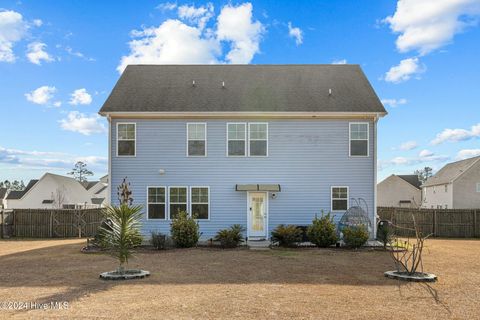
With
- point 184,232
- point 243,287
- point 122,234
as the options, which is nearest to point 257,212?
point 184,232

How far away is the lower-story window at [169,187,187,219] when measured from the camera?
18.8m

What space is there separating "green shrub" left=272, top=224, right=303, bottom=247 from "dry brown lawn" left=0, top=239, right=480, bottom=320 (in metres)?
1.89

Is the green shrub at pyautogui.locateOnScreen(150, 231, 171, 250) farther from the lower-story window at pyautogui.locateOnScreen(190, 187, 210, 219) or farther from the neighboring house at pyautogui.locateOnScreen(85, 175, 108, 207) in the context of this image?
the neighboring house at pyautogui.locateOnScreen(85, 175, 108, 207)

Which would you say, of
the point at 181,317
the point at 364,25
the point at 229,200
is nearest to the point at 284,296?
the point at 181,317

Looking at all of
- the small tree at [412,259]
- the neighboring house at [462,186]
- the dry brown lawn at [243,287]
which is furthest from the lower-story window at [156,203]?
the neighboring house at [462,186]

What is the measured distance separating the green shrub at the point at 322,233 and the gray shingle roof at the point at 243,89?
473 centimetres

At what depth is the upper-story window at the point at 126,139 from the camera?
18938mm

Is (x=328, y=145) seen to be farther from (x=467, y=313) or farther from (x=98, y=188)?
(x=98, y=188)

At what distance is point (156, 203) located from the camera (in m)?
18.9

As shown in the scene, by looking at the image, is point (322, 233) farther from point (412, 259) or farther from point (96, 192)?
point (96, 192)

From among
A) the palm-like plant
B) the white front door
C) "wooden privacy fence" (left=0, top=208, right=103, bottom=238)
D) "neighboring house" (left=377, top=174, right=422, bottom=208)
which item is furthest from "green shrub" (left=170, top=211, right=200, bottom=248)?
"neighboring house" (left=377, top=174, right=422, bottom=208)

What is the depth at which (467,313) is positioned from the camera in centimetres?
779

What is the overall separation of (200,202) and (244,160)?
8.19ft

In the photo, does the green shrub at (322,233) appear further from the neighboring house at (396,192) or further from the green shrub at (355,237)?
the neighboring house at (396,192)
